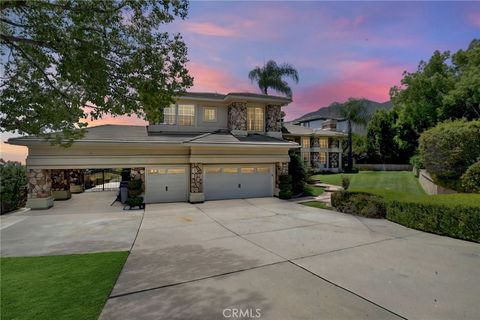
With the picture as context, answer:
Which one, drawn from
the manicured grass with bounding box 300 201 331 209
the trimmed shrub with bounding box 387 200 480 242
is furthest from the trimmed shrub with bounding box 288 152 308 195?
the trimmed shrub with bounding box 387 200 480 242

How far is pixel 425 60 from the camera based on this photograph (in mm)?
24953

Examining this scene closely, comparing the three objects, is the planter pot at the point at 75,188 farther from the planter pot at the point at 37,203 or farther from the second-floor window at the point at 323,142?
the second-floor window at the point at 323,142

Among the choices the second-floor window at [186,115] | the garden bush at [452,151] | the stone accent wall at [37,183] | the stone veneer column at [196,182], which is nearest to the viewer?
the garden bush at [452,151]

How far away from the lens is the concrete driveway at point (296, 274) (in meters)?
4.16

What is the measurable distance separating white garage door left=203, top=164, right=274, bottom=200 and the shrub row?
6142mm

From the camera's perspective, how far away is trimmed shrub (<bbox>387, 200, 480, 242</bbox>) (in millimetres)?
7871

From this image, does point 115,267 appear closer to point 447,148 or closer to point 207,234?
point 207,234

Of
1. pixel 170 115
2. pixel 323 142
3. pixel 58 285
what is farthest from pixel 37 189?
pixel 323 142

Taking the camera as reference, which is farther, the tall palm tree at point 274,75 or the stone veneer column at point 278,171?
the tall palm tree at point 274,75

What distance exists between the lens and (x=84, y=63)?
18.0ft

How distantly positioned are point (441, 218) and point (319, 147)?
82.1 feet

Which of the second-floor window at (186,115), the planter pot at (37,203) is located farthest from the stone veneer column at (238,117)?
the planter pot at (37,203)

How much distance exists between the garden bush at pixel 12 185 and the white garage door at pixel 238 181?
10.3m

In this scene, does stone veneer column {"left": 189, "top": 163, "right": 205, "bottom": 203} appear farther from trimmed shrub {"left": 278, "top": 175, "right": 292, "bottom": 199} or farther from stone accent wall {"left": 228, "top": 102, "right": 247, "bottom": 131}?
trimmed shrub {"left": 278, "top": 175, "right": 292, "bottom": 199}
